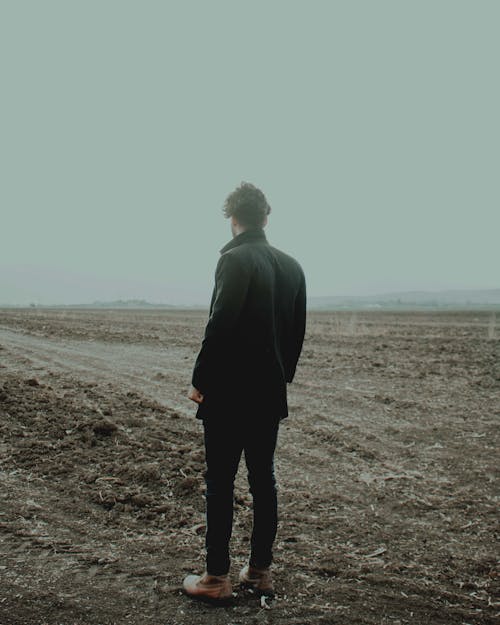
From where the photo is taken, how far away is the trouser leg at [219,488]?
272 cm

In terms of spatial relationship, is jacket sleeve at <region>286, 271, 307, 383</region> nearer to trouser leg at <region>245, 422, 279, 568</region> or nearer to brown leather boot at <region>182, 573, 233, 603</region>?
trouser leg at <region>245, 422, 279, 568</region>

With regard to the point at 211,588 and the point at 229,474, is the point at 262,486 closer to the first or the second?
the point at 229,474

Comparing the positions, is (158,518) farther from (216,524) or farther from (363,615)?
(363,615)

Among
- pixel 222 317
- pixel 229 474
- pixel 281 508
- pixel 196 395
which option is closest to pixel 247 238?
pixel 222 317

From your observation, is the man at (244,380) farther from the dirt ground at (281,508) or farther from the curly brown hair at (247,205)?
the dirt ground at (281,508)

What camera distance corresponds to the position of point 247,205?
113 inches

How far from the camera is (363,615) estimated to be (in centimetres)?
269

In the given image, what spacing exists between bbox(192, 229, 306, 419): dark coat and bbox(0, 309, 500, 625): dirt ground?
3.53 feet

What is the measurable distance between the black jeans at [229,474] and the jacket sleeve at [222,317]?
27 centimetres

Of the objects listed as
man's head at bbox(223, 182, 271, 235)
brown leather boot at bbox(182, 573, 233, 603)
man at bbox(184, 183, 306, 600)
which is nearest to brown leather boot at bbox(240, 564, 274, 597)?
man at bbox(184, 183, 306, 600)

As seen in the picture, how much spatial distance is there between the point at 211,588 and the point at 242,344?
4.30 feet

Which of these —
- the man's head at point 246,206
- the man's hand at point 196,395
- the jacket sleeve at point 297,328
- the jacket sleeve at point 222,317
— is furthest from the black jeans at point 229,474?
the man's head at point 246,206

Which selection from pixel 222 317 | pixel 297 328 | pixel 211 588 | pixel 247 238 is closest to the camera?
pixel 222 317

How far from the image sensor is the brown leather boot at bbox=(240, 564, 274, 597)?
284 cm
